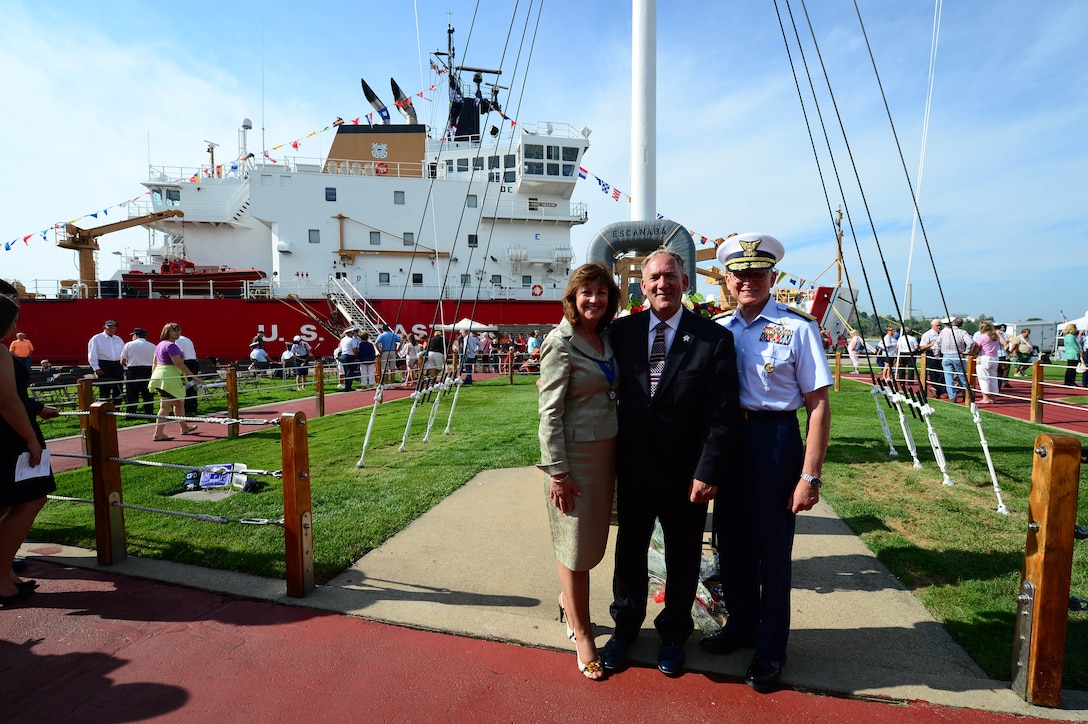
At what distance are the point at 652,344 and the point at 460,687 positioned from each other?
1700mm

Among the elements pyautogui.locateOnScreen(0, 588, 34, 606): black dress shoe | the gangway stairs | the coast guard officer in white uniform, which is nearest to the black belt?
the coast guard officer in white uniform

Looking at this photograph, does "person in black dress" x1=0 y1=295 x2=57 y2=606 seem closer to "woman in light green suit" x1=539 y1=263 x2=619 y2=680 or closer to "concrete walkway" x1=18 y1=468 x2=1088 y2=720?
"concrete walkway" x1=18 y1=468 x2=1088 y2=720

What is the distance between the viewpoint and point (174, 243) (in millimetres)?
25000

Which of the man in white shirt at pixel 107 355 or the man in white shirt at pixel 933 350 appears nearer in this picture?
the man in white shirt at pixel 107 355

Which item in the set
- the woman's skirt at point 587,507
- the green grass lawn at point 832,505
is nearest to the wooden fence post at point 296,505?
the green grass lawn at point 832,505

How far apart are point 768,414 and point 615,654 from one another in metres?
1.29

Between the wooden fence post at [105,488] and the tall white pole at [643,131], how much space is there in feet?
22.3

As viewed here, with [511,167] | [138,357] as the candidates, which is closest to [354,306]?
[511,167]

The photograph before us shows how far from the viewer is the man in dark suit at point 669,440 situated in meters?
2.31

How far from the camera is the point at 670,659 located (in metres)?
2.45

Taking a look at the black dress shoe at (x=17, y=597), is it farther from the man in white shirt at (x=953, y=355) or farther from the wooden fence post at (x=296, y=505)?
the man in white shirt at (x=953, y=355)

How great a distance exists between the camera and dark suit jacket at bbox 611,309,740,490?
7.54 ft

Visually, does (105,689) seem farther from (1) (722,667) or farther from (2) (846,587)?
(2) (846,587)

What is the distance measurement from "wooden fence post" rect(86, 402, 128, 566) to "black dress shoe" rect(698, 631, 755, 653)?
371 centimetres
